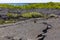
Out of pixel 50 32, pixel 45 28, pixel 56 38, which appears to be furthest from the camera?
pixel 45 28

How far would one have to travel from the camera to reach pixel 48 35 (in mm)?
8836

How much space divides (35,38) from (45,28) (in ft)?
6.21

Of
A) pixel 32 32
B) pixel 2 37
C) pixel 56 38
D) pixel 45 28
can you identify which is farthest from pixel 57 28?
pixel 2 37

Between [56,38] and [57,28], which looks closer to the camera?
[56,38]

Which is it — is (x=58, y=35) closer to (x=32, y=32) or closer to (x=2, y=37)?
(x=32, y=32)

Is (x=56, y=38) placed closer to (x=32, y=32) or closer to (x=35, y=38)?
(x=35, y=38)

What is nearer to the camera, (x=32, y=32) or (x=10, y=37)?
(x=10, y=37)

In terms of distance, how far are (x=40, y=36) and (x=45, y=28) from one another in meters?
1.60

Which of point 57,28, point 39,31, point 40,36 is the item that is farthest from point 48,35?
point 57,28

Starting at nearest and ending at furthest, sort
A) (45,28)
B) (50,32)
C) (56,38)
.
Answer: (56,38) → (50,32) → (45,28)

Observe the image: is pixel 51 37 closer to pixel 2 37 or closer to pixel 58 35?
pixel 58 35

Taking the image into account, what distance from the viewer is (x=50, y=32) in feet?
30.8

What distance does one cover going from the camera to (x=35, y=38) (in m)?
8.48

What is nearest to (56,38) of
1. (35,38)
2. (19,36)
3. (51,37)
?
(51,37)
